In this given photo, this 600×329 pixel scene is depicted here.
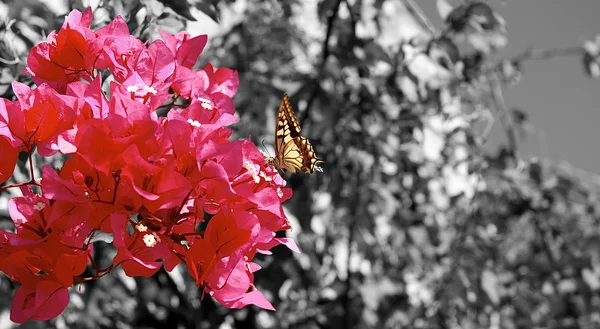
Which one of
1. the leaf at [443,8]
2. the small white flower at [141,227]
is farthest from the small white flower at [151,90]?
the leaf at [443,8]

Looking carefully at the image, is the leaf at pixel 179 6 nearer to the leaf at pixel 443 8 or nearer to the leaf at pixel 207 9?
the leaf at pixel 207 9

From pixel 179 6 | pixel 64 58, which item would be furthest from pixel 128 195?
pixel 179 6

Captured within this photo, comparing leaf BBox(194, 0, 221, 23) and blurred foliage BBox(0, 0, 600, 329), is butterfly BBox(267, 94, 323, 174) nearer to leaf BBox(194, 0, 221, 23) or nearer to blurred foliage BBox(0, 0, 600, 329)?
leaf BBox(194, 0, 221, 23)

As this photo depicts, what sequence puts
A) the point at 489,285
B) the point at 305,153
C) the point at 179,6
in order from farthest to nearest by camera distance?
the point at 489,285, the point at 179,6, the point at 305,153

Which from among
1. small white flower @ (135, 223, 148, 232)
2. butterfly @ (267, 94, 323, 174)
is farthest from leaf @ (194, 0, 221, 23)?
small white flower @ (135, 223, 148, 232)

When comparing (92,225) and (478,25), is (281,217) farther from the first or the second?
(478,25)

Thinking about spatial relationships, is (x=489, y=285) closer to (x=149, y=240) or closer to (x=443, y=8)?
(x=443, y=8)

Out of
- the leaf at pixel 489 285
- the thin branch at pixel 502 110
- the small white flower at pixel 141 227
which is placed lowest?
the leaf at pixel 489 285
